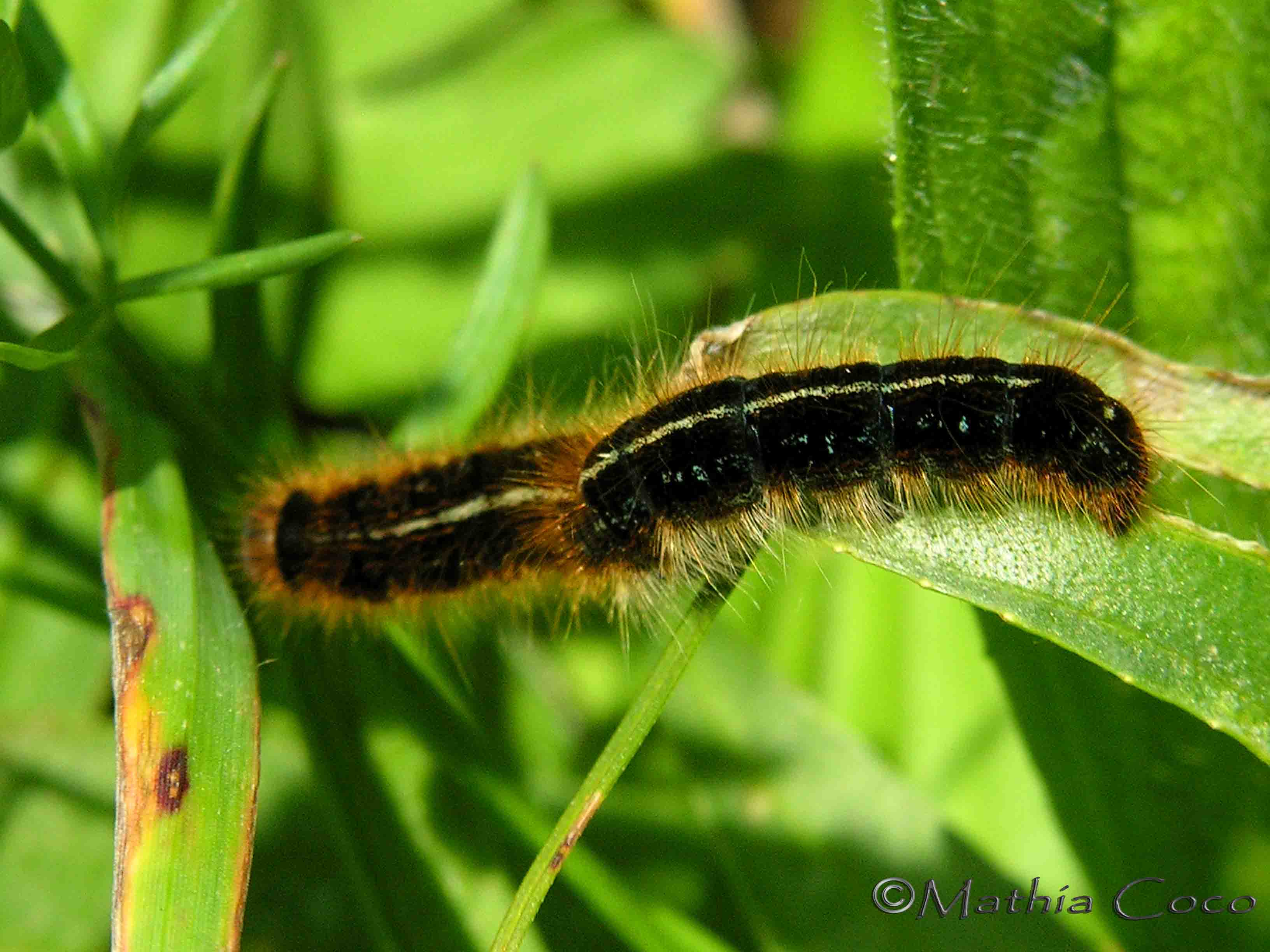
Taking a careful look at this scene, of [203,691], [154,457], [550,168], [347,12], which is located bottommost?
[203,691]

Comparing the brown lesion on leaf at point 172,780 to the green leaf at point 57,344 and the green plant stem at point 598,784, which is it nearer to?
the green plant stem at point 598,784

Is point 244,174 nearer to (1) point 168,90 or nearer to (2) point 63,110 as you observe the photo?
(1) point 168,90

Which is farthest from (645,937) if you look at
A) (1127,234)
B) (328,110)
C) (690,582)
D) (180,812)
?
(328,110)

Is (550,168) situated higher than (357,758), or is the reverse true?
(550,168)

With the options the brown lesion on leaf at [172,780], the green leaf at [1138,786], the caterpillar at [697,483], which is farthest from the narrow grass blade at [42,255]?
the green leaf at [1138,786]

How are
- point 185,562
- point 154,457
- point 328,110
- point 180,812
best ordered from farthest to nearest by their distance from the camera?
point 328,110, point 154,457, point 185,562, point 180,812

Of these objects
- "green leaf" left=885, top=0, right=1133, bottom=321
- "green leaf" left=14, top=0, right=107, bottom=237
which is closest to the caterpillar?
"green leaf" left=885, top=0, right=1133, bottom=321

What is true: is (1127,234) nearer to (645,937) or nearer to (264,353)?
(645,937)

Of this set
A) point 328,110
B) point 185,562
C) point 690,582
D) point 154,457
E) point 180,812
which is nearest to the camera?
point 180,812
